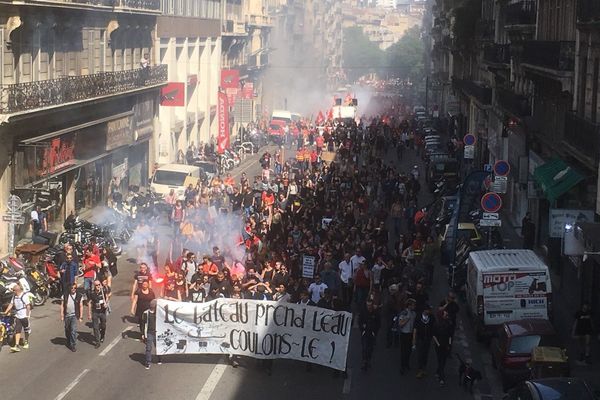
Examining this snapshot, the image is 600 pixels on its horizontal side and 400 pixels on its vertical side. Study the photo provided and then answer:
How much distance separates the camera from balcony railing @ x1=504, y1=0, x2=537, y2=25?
42.8 metres

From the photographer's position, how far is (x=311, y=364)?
66.8 feet

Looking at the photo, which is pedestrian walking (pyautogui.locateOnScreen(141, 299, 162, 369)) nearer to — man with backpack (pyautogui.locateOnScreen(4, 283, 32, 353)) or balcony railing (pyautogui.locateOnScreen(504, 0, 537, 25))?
man with backpack (pyautogui.locateOnScreen(4, 283, 32, 353))

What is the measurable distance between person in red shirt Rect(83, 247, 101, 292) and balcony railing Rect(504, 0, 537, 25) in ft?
71.8

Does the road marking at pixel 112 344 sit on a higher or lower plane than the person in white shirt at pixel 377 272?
lower

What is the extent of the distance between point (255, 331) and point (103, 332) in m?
3.28

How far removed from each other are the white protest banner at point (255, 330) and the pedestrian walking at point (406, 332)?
975 millimetres

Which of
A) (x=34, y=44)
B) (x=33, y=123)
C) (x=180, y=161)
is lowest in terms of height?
(x=180, y=161)

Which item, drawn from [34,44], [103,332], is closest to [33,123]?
[34,44]

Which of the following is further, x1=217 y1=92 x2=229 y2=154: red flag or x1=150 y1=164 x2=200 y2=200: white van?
x1=217 y1=92 x2=229 y2=154: red flag

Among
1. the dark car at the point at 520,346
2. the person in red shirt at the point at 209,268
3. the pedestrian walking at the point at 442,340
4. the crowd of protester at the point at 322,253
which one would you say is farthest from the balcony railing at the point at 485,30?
the dark car at the point at 520,346

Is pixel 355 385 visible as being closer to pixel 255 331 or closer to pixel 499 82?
pixel 255 331

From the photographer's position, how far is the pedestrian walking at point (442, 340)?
64.6ft

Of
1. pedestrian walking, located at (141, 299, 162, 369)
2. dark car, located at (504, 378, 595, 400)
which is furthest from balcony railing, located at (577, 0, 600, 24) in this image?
dark car, located at (504, 378, 595, 400)

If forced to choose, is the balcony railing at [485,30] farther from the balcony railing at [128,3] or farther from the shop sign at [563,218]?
the shop sign at [563,218]
